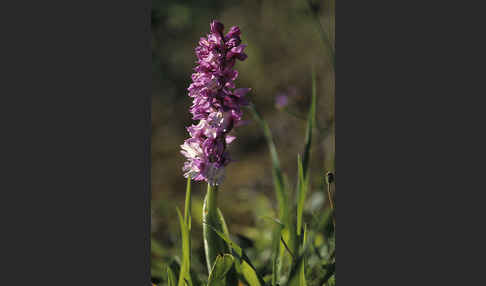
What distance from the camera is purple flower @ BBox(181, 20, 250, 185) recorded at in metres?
1.81

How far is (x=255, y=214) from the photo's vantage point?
3201 millimetres

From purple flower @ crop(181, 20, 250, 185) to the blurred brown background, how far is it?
3.30 feet

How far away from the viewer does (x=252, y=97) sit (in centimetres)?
409

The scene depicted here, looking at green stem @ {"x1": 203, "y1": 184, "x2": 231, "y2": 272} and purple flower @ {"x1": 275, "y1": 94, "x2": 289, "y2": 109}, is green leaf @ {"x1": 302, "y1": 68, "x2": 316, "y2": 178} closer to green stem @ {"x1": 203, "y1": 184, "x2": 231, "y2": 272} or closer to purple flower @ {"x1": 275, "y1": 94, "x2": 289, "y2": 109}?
green stem @ {"x1": 203, "y1": 184, "x2": 231, "y2": 272}

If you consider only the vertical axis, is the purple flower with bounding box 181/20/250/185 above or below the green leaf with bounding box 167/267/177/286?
above

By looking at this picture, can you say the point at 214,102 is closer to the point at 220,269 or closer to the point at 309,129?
the point at 309,129

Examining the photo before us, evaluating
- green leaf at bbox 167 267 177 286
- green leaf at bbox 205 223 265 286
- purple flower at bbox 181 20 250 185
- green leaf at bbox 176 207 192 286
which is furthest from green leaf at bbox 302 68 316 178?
green leaf at bbox 167 267 177 286

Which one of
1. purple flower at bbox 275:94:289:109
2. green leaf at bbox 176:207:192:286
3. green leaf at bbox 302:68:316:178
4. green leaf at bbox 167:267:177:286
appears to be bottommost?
green leaf at bbox 167:267:177:286

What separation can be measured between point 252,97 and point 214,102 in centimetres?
227

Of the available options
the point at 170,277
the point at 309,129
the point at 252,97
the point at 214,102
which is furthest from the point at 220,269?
the point at 252,97

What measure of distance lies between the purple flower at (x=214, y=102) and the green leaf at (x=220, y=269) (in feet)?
1.08

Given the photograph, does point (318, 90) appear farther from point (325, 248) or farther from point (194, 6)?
point (325, 248)

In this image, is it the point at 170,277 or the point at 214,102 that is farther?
the point at 170,277

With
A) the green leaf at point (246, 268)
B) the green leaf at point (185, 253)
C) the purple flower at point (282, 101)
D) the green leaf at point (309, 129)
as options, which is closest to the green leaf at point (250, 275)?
the green leaf at point (246, 268)
